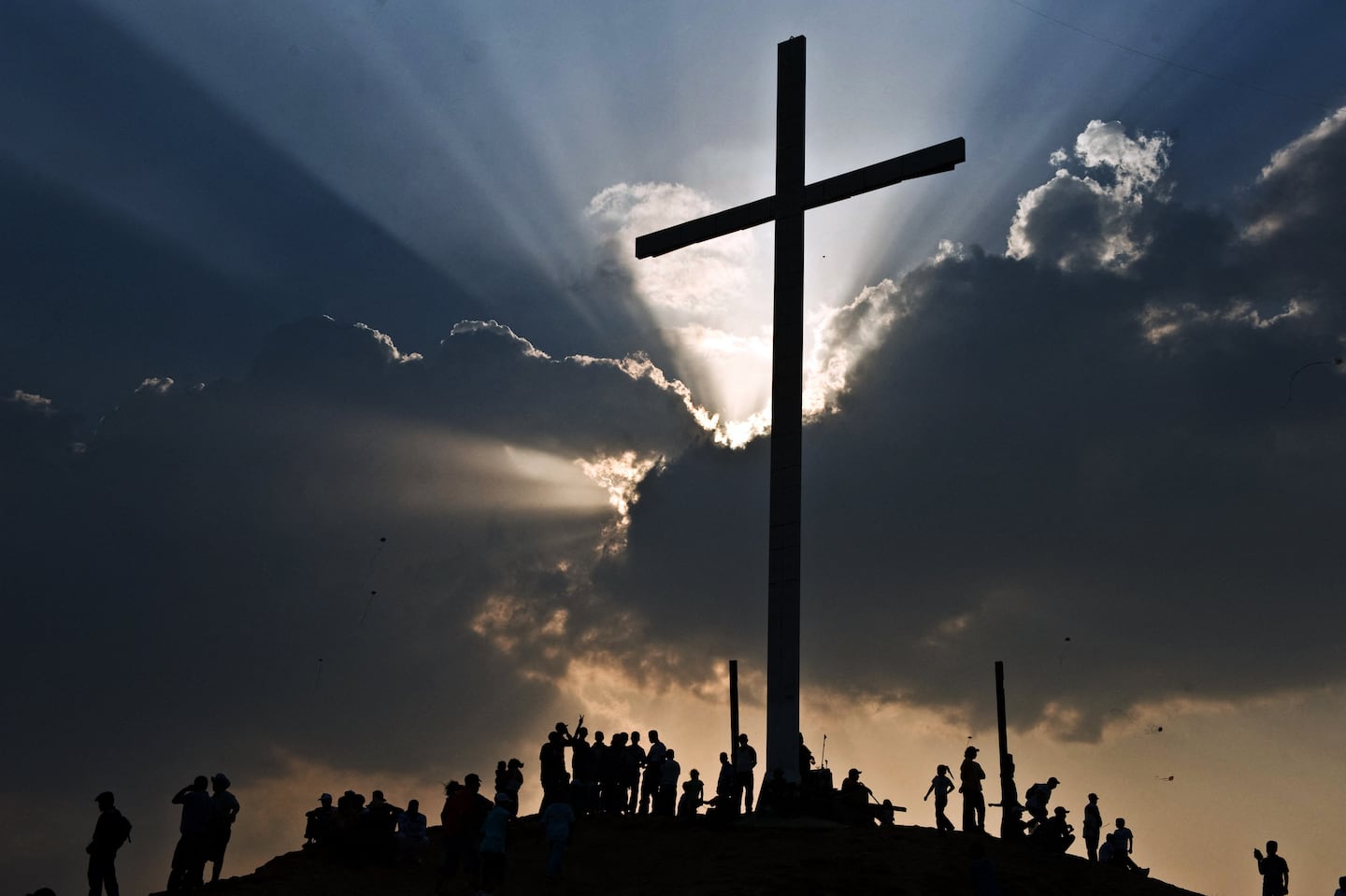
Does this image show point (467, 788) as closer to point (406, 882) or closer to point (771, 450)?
point (406, 882)

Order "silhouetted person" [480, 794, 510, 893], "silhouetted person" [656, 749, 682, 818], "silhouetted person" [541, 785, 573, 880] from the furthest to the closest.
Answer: "silhouetted person" [656, 749, 682, 818]
"silhouetted person" [541, 785, 573, 880]
"silhouetted person" [480, 794, 510, 893]

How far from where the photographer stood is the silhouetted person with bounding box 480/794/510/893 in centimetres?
2219

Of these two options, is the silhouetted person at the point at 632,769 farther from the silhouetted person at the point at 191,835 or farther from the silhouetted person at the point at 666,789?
the silhouetted person at the point at 191,835


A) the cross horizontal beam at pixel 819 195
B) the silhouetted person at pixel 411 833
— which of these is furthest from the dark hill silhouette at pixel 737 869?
the cross horizontal beam at pixel 819 195

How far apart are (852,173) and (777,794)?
1593 cm

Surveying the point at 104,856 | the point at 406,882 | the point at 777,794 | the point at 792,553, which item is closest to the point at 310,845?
the point at 406,882

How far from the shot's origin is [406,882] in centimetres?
2553

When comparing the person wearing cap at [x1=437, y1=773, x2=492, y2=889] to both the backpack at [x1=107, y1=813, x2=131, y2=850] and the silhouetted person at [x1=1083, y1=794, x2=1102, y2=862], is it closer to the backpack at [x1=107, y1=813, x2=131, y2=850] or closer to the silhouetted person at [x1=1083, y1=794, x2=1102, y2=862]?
the backpack at [x1=107, y1=813, x2=131, y2=850]

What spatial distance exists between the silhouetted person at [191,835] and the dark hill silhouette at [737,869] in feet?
5.07

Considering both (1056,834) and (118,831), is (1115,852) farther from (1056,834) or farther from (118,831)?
(118,831)

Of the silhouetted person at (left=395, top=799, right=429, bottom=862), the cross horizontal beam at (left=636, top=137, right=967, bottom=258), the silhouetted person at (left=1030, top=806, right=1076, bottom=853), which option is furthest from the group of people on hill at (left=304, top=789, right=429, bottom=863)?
the cross horizontal beam at (left=636, top=137, right=967, bottom=258)

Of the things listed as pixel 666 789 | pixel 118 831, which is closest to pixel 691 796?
pixel 666 789

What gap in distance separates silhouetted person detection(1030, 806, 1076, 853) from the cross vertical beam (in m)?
6.05

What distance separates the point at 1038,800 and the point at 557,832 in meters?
11.4
